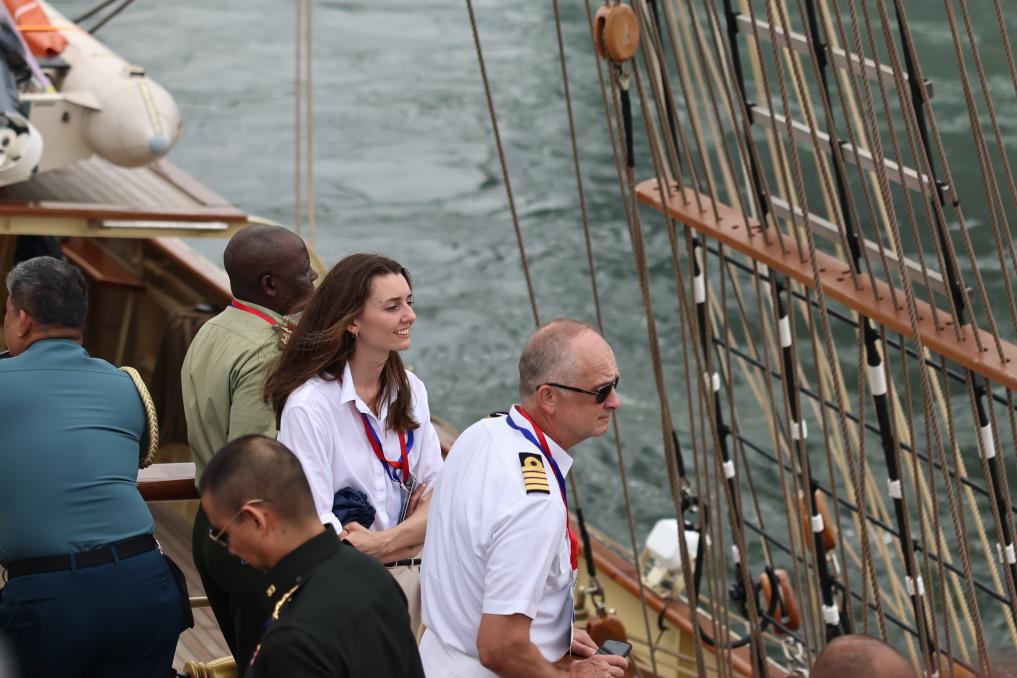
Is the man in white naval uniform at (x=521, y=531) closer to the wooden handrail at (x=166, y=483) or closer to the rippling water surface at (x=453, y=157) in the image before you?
the wooden handrail at (x=166, y=483)

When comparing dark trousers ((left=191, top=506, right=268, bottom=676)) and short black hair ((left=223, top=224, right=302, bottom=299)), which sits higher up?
short black hair ((left=223, top=224, right=302, bottom=299))

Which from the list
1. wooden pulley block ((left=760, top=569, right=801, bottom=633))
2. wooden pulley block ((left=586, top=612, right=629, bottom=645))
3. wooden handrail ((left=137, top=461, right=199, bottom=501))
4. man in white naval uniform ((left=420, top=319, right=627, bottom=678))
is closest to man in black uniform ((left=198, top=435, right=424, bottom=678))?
man in white naval uniform ((left=420, top=319, right=627, bottom=678))

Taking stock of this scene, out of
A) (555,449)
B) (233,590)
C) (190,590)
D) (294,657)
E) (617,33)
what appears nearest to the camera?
(294,657)

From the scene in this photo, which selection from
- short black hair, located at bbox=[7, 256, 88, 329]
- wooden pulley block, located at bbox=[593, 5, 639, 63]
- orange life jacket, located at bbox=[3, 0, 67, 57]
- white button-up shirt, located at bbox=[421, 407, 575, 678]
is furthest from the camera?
orange life jacket, located at bbox=[3, 0, 67, 57]

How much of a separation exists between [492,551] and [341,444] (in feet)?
1.36

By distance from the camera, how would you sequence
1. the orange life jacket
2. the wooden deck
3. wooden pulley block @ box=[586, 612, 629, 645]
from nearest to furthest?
the wooden deck < wooden pulley block @ box=[586, 612, 629, 645] < the orange life jacket

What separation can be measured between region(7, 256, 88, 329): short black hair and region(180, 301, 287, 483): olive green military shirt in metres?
0.23

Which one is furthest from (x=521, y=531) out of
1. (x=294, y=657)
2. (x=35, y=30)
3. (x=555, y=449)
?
(x=35, y=30)

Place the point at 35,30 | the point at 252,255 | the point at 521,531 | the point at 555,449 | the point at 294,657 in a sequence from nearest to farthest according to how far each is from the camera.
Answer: the point at 294,657 → the point at 521,531 → the point at 555,449 → the point at 252,255 → the point at 35,30

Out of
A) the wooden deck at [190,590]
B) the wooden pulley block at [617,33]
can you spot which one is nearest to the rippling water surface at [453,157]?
the wooden deck at [190,590]

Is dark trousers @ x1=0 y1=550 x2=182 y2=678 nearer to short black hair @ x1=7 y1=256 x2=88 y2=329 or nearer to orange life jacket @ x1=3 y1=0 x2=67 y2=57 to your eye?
short black hair @ x1=7 y1=256 x2=88 y2=329

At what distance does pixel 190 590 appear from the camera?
161 inches

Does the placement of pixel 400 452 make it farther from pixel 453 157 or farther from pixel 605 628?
pixel 453 157

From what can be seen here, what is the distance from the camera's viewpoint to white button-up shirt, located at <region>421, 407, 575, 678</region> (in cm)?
185
